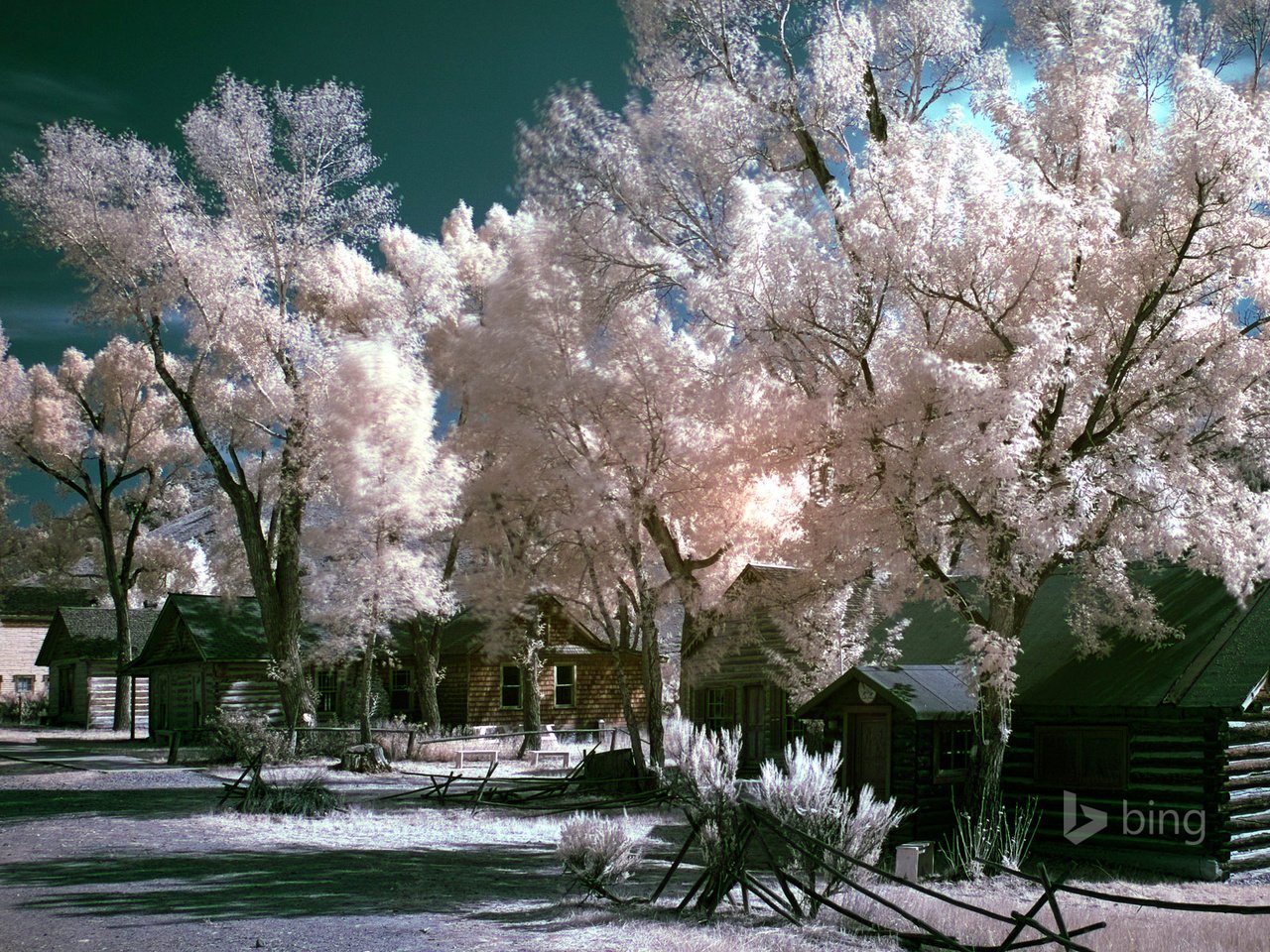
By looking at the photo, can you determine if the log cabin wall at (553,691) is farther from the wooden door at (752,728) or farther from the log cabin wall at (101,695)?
the log cabin wall at (101,695)

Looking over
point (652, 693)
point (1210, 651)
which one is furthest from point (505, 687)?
point (1210, 651)

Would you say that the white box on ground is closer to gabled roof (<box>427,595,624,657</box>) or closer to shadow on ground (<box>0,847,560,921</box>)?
shadow on ground (<box>0,847,560,921</box>)

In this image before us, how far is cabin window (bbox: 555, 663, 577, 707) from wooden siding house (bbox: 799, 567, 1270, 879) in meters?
22.5

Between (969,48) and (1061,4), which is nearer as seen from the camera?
Result: (1061,4)

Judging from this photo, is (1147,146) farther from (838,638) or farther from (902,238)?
(838,638)

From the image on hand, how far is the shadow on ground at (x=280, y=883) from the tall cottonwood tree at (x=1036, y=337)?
6756 millimetres

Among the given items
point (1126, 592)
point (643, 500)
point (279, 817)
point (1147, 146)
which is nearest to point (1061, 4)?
point (1147, 146)

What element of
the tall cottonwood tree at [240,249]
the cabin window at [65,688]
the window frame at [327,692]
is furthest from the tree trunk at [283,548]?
the cabin window at [65,688]

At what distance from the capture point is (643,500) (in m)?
22.7

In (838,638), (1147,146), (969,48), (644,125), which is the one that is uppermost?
(969,48)

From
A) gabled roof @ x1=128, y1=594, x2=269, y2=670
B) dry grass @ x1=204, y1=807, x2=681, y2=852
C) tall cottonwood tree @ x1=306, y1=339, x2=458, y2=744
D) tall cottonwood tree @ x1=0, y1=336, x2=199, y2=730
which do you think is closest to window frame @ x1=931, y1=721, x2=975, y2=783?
dry grass @ x1=204, y1=807, x2=681, y2=852

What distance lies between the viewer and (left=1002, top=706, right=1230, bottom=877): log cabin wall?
49.4 feet

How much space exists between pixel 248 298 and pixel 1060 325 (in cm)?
2054

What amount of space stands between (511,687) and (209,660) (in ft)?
34.0
